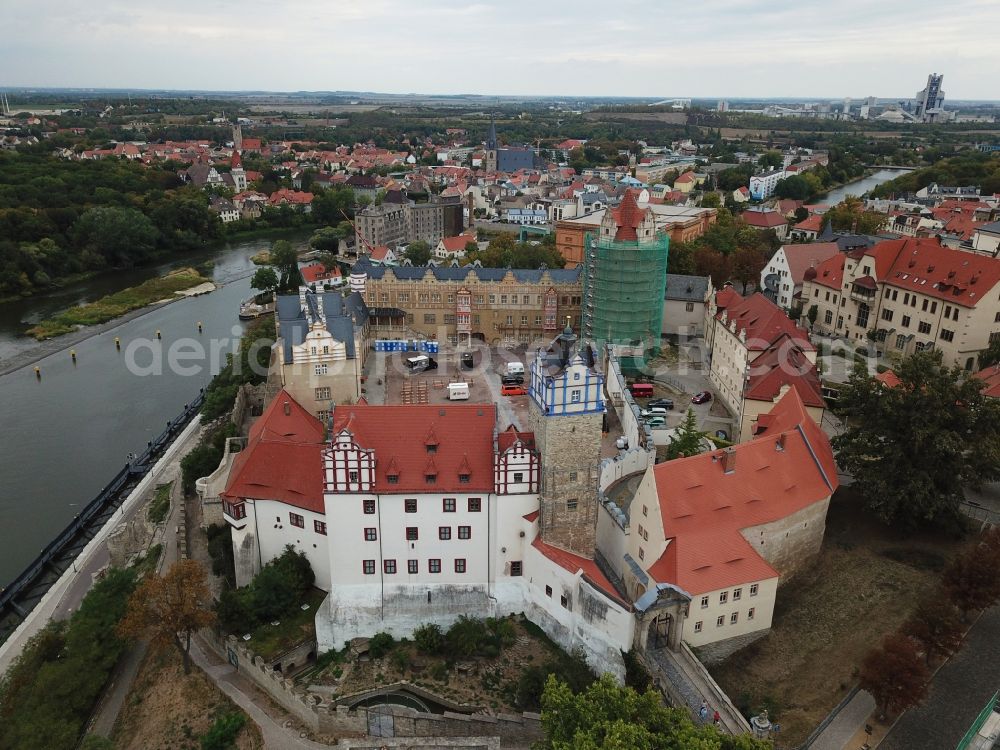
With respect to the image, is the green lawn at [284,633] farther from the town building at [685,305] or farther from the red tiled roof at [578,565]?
the town building at [685,305]

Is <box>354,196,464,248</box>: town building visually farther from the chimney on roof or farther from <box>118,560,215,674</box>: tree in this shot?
the chimney on roof

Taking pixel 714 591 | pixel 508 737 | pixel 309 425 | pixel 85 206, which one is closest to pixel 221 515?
pixel 309 425

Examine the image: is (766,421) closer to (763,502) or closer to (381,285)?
(763,502)

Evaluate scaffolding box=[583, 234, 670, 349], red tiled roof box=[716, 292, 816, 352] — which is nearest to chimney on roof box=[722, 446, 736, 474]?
red tiled roof box=[716, 292, 816, 352]

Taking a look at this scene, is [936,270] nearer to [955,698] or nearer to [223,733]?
[955,698]

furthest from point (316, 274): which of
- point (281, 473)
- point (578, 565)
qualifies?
point (578, 565)

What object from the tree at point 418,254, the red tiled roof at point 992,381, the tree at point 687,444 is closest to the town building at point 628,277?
the tree at point 687,444
